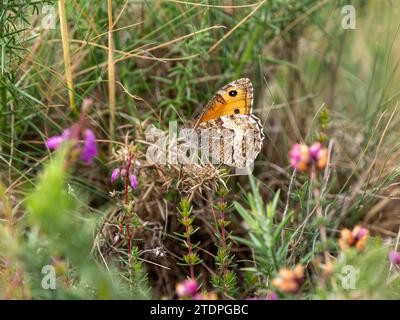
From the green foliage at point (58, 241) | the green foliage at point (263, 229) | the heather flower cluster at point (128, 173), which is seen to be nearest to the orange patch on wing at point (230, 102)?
the heather flower cluster at point (128, 173)

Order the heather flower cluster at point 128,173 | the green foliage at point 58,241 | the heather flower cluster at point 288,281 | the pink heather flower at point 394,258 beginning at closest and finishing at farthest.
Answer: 1. the green foliage at point 58,241
2. the heather flower cluster at point 288,281
3. the pink heather flower at point 394,258
4. the heather flower cluster at point 128,173

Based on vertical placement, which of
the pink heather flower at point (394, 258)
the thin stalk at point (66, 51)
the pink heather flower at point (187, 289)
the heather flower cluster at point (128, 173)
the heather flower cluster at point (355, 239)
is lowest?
the pink heather flower at point (394, 258)

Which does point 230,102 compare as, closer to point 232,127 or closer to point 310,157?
point 232,127

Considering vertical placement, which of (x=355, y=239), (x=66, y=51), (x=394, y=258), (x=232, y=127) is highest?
(x=66, y=51)

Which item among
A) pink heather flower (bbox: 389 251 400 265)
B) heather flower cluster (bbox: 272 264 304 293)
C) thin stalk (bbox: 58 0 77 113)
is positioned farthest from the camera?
thin stalk (bbox: 58 0 77 113)

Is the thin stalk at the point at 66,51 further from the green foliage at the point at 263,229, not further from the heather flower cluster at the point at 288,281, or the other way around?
the heather flower cluster at the point at 288,281

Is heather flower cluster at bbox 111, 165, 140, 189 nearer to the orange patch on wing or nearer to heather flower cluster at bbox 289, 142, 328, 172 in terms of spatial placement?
the orange patch on wing

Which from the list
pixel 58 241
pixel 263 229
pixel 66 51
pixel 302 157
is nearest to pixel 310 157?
pixel 302 157

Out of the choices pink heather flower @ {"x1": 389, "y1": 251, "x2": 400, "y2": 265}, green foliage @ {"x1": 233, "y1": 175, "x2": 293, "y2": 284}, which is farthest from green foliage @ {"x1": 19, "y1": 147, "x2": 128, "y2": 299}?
pink heather flower @ {"x1": 389, "y1": 251, "x2": 400, "y2": 265}

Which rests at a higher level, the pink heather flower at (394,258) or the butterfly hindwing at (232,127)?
the butterfly hindwing at (232,127)

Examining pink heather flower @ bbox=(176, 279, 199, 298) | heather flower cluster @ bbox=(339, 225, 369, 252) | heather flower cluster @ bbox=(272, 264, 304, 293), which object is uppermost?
heather flower cluster @ bbox=(339, 225, 369, 252)
